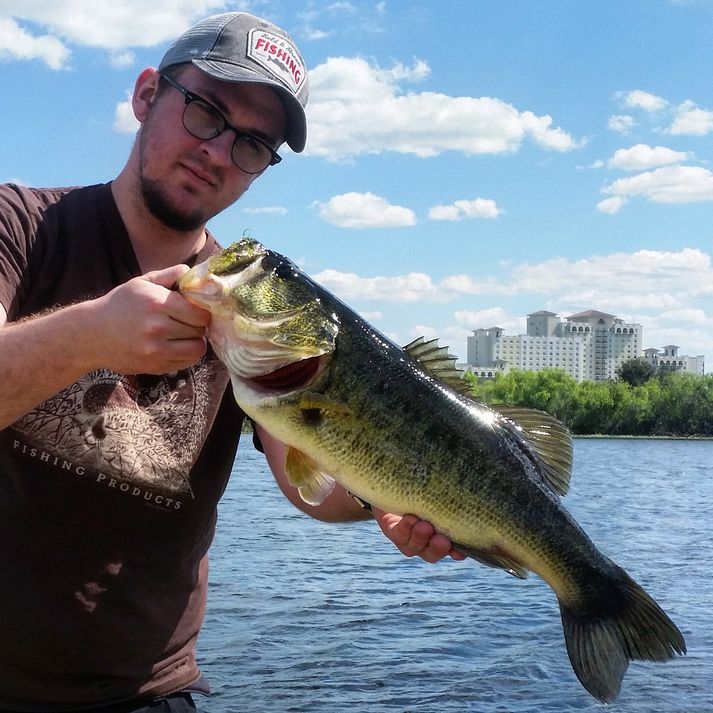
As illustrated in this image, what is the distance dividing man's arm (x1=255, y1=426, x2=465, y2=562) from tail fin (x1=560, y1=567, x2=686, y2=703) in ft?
1.99

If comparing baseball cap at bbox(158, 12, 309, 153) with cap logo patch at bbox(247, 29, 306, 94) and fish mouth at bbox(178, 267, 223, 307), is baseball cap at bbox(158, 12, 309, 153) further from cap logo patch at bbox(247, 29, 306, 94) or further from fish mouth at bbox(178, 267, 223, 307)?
fish mouth at bbox(178, 267, 223, 307)

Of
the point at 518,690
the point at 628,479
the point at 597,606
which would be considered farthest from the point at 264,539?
the point at 628,479

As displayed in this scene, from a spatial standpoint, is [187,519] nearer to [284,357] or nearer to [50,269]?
[284,357]

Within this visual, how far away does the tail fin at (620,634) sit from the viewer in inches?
135

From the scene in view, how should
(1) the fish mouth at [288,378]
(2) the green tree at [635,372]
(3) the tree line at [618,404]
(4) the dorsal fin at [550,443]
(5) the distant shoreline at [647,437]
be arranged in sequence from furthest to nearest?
(2) the green tree at [635,372]
(3) the tree line at [618,404]
(5) the distant shoreline at [647,437]
(4) the dorsal fin at [550,443]
(1) the fish mouth at [288,378]

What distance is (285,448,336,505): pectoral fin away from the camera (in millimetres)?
3066

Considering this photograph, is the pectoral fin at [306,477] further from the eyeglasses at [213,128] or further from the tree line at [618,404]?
the tree line at [618,404]

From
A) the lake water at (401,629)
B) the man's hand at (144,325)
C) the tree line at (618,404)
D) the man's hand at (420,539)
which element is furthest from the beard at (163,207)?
the tree line at (618,404)

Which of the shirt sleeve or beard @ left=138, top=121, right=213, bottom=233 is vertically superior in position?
beard @ left=138, top=121, right=213, bottom=233

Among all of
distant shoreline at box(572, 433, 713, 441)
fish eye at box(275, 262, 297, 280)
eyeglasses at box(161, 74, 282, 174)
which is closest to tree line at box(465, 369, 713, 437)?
distant shoreline at box(572, 433, 713, 441)

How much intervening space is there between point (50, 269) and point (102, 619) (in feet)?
4.15

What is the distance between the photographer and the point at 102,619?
3041 mm

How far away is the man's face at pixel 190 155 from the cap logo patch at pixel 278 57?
88 mm

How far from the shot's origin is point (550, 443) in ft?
11.8
